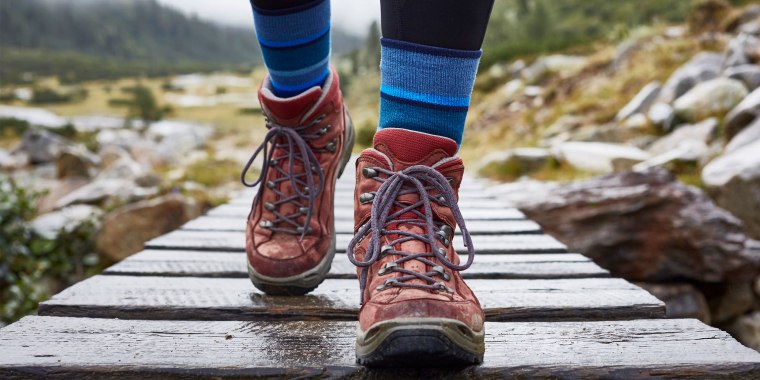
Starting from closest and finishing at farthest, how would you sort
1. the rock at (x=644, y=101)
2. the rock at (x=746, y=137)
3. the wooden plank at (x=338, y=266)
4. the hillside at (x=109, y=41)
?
the wooden plank at (x=338, y=266), the rock at (x=746, y=137), the rock at (x=644, y=101), the hillside at (x=109, y=41)

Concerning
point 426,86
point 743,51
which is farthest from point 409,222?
point 743,51

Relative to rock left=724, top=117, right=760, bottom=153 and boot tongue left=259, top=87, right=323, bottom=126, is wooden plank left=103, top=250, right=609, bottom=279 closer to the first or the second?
boot tongue left=259, top=87, right=323, bottom=126

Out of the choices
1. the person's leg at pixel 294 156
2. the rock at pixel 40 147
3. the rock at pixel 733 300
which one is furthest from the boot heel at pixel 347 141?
the rock at pixel 40 147

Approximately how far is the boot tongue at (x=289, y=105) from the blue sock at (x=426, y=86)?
0.84 feet

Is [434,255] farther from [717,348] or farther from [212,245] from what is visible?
[212,245]

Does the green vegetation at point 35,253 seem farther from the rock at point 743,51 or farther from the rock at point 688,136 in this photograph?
the rock at point 743,51

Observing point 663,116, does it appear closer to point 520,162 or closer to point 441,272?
point 520,162

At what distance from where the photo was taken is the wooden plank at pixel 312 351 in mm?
1014

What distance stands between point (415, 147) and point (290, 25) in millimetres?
507

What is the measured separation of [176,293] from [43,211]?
6049 mm

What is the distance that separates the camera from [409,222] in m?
1.14

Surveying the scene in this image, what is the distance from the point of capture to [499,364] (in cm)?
103

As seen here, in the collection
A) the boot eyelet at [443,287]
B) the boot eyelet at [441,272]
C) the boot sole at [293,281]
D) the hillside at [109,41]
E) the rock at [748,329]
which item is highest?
the hillside at [109,41]

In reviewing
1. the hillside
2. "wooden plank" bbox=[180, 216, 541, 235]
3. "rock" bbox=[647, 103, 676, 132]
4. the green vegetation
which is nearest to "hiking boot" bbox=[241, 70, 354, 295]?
"wooden plank" bbox=[180, 216, 541, 235]
